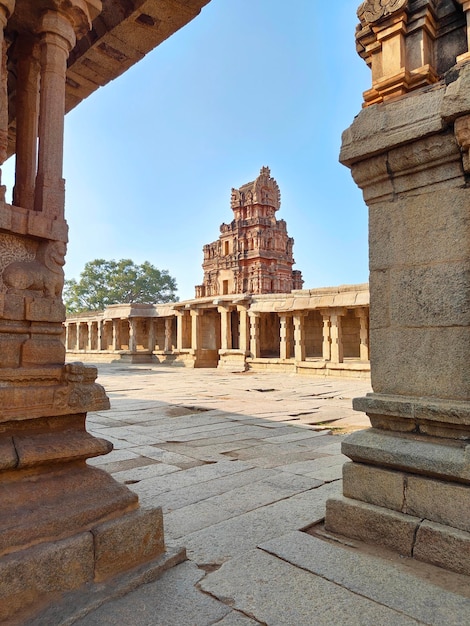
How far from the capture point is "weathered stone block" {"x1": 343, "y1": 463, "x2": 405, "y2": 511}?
238 cm

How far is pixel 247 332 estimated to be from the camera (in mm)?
18938

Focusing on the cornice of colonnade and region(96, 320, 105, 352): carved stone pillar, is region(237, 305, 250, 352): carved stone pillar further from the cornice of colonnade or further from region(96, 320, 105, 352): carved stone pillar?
region(96, 320, 105, 352): carved stone pillar

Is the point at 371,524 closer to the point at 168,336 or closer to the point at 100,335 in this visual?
the point at 168,336

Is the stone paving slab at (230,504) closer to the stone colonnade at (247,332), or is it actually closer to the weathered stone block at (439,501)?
the weathered stone block at (439,501)

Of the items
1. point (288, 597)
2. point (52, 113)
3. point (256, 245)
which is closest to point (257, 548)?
point (288, 597)

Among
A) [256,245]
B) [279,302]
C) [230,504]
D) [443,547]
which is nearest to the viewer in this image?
[443,547]

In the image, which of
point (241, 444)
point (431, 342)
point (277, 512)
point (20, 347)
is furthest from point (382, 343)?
point (241, 444)

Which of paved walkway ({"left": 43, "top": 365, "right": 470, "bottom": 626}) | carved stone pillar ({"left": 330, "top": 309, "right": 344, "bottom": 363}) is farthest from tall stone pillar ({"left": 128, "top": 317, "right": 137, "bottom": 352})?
paved walkway ({"left": 43, "top": 365, "right": 470, "bottom": 626})

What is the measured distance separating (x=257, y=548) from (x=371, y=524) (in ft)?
2.13

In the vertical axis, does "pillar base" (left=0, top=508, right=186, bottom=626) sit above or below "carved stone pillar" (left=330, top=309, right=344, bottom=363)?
below

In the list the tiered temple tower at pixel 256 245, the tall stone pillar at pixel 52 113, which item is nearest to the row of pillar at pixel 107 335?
the tiered temple tower at pixel 256 245

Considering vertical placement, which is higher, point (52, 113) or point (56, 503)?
point (52, 113)

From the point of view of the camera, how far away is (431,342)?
2.43 metres

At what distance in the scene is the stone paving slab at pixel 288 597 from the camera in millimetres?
1715
